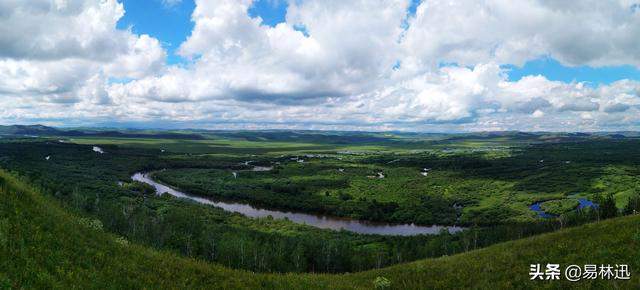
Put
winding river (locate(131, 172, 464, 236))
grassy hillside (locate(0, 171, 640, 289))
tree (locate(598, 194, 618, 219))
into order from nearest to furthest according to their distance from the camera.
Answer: grassy hillside (locate(0, 171, 640, 289)) < tree (locate(598, 194, 618, 219)) < winding river (locate(131, 172, 464, 236))

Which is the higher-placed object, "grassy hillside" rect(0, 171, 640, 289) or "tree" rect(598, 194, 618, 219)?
"grassy hillside" rect(0, 171, 640, 289)

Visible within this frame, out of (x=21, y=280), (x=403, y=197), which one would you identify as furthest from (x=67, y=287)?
(x=403, y=197)

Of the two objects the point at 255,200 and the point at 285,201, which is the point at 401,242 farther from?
the point at 255,200

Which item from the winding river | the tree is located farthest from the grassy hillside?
the winding river

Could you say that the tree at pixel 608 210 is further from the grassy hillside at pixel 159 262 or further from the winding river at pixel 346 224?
the grassy hillside at pixel 159 262

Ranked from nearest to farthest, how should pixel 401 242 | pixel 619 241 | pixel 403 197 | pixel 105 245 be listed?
1. pixel 105 245
2. pixel 619 241
3. pixel 401 242
4. pixel 403 197


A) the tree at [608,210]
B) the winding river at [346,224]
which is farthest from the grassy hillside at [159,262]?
the winding river at [346,224]

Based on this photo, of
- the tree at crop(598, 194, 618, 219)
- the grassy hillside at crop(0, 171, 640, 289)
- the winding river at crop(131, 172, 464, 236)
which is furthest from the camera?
the winding river at crop(131, 172, 464, 236)

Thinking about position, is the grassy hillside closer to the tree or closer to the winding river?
the tree
